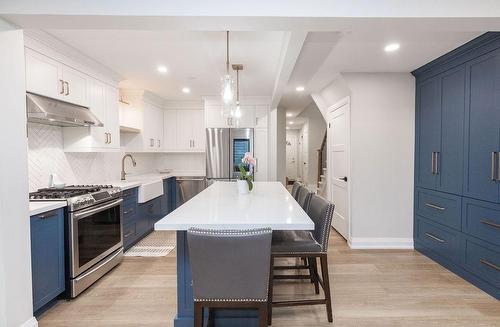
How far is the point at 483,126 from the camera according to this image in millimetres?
2609

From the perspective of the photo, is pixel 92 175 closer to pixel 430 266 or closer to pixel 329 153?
pixel 329 153

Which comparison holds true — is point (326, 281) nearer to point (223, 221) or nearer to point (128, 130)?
point (223, 221)

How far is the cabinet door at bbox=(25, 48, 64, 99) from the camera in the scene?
248 cm

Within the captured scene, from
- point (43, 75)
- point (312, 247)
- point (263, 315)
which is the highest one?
point (43, 75)

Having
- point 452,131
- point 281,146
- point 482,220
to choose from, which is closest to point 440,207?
point 482,220

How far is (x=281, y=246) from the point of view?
6.48ft

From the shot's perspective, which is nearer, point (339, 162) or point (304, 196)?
point (304, 196)

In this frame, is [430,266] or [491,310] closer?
[491,310]

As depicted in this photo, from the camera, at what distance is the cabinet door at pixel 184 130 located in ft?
19.1

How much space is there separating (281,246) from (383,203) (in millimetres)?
2370

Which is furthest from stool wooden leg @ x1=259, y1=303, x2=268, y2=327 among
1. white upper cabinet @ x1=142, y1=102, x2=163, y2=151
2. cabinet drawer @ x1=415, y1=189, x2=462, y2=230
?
white upper cabinet @ x1=142, y1=102, x2=163, y2=151

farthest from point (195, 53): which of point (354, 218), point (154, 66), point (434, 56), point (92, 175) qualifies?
point (354, 218)

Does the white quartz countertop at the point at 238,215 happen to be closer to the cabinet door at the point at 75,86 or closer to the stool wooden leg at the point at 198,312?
the stool wooden leg at the point at 198,312

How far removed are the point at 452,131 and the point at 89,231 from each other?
3869 millimetres
